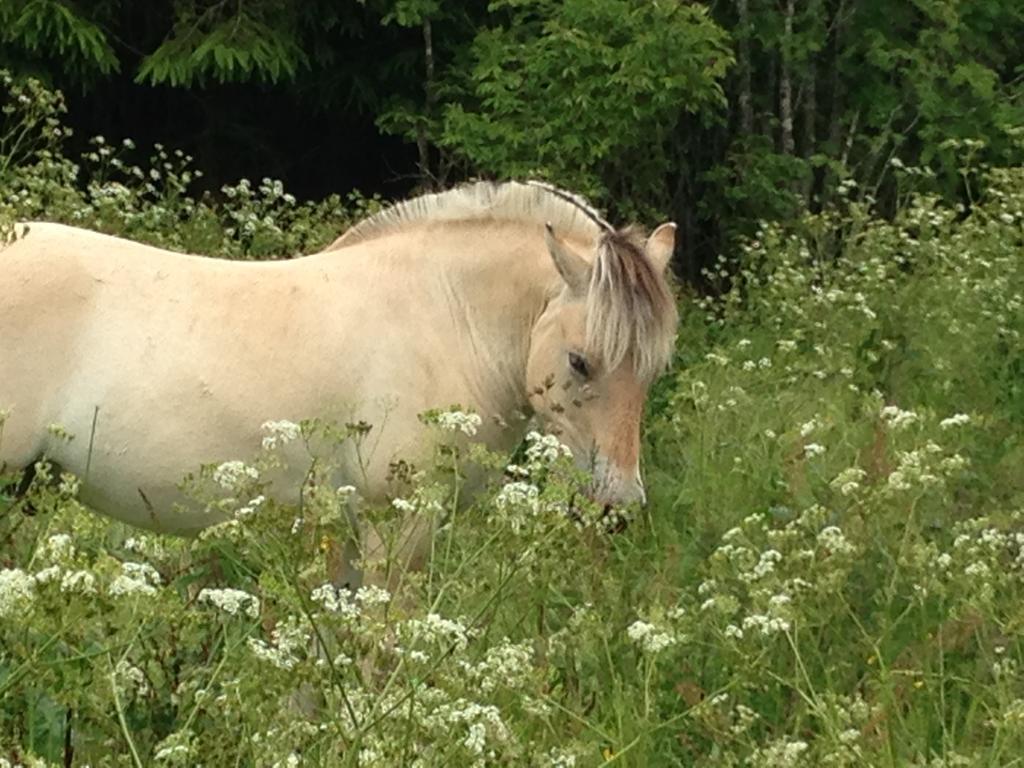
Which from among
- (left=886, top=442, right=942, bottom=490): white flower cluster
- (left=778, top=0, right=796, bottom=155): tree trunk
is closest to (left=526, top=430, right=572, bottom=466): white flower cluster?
(left=886, top=442, right=942, bottom=490): white flower cluster

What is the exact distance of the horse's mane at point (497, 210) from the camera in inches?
191

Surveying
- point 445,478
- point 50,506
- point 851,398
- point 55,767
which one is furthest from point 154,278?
point 851,398

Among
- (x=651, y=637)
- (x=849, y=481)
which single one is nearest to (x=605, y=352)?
(x=849, y=481)

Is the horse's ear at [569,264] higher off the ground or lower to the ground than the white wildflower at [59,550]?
lower

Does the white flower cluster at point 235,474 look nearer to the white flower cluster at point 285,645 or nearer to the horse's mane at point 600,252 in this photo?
the white flower cluster at point 285,645

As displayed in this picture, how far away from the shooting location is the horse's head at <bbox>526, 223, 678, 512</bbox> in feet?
14.8

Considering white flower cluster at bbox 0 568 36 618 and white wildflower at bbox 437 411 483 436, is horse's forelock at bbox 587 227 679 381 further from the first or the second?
white flower cluster at bbox 0 568 36 618

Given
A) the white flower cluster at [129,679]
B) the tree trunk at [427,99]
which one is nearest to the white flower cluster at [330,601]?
the white flower cluster at [129,679]

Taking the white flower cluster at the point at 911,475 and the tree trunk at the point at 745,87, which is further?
the tree trunk at the point at 745,87

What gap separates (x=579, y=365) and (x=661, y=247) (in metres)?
0.60

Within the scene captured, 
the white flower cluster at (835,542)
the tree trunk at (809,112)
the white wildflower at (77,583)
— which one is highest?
the white wildflower at (77,583)

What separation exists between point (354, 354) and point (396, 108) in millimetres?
7548

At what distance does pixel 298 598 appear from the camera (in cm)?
250

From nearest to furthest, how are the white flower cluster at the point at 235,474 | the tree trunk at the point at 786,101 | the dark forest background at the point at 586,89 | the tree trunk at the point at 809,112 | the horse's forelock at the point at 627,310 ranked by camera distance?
the white flower cluster at the point at 235,474, the horse's forelock at the point at 627,310, the dark forest background at the point at 586,89, the tree trunk at the point at 786,101, the tree trunk at the point at 809,112
